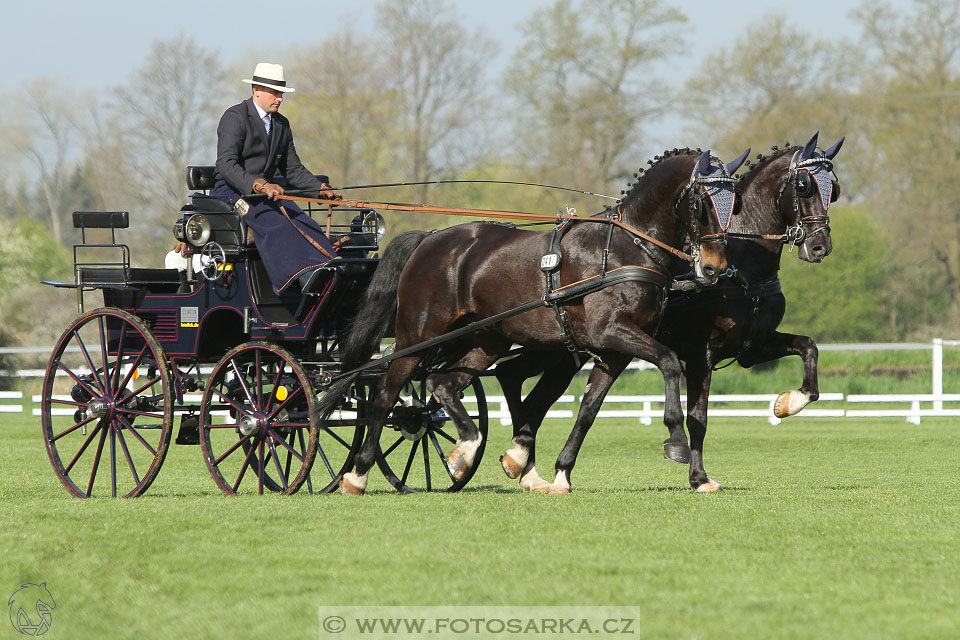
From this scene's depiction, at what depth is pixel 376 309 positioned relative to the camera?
874 cm

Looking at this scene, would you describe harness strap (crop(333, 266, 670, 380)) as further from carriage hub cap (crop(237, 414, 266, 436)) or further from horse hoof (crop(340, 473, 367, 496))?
carriage hub cap (crop(237, 414, 266, 436))

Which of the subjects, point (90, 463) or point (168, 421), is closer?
point (168, 421)

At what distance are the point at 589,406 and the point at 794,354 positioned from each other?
1.57 m

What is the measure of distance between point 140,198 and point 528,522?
28550 millimetres

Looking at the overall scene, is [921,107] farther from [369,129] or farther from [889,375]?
[369,129]

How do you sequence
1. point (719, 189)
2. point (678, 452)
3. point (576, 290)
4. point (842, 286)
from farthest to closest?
1. point (842, 286)
2. point (576, 290)
3. point (719, 189)
4. point (678, 452)

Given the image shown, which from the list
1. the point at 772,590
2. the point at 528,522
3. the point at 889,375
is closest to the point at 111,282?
the point at 528,522

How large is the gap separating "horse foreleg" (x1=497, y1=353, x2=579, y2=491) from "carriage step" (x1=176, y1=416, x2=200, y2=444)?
2151mm

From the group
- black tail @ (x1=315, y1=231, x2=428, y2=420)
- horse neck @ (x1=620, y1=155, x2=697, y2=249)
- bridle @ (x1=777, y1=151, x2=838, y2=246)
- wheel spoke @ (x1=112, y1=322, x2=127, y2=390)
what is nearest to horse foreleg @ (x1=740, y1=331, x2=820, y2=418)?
bridle @ (x1=777, y1=151, x2=838, y2=246)

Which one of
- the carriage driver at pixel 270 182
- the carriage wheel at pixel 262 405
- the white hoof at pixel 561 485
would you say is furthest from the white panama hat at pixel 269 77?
the white hoof at pixel 561 485

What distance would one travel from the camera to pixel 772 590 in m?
4.93

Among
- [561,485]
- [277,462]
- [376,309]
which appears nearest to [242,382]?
[277,462]

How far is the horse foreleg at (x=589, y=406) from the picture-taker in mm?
7902

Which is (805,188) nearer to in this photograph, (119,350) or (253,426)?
(253,426)
